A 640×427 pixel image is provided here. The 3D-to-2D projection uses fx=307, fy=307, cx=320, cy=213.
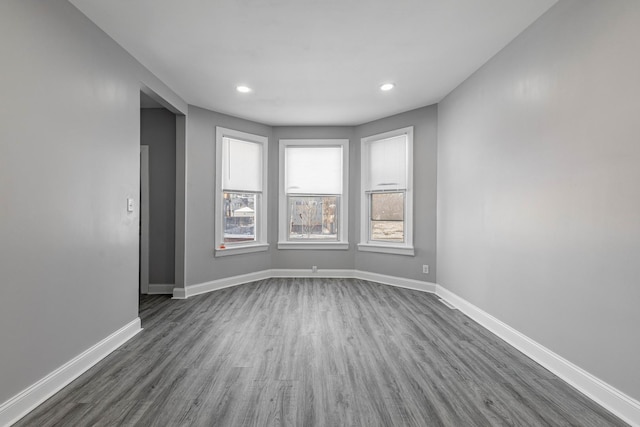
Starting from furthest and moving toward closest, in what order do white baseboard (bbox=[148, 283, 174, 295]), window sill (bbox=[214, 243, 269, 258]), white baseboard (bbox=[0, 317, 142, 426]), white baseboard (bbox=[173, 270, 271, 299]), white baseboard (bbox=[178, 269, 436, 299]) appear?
window sill (bbox=[214, 243, 269, 258]) < white baseboard (bbox=[148, 283, 174, 295]) < white baseboard (bbox=[178, 269, 436, 299]) < white baseboard (bbox=[173, 270, 271, 299]) < white baseboard (bbox=[0, 317, 142, 426])

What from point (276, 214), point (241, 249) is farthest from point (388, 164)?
point (241, 249)

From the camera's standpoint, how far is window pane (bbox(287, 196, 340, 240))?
18.2 ft

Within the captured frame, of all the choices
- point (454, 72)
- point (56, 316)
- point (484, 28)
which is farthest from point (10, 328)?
point (454, 72)

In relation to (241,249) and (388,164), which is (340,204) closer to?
(388,164)

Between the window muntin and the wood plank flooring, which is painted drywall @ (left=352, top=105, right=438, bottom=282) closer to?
the window muntin

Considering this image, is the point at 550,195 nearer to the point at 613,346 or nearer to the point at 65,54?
the point at 613,346

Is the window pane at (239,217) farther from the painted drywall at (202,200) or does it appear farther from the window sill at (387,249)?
the window sill at (387,249)

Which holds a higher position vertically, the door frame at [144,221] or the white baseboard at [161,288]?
the door frame at [144,221]

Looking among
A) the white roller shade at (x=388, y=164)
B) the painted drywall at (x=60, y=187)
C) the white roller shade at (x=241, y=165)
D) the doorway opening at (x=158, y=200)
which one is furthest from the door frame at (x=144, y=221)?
the white roller shade at (x=388, y=164)

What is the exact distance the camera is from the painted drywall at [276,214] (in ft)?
18.0

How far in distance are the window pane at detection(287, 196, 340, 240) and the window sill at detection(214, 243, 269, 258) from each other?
1.76ft

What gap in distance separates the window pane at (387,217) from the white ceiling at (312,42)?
5.31ft

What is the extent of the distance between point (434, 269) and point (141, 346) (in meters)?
3.77

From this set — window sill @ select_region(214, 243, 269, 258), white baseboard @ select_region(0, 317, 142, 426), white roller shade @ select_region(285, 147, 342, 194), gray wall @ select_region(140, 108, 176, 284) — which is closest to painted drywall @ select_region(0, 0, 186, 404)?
white baseboard @ select_region(0, 317, 142, 426)
